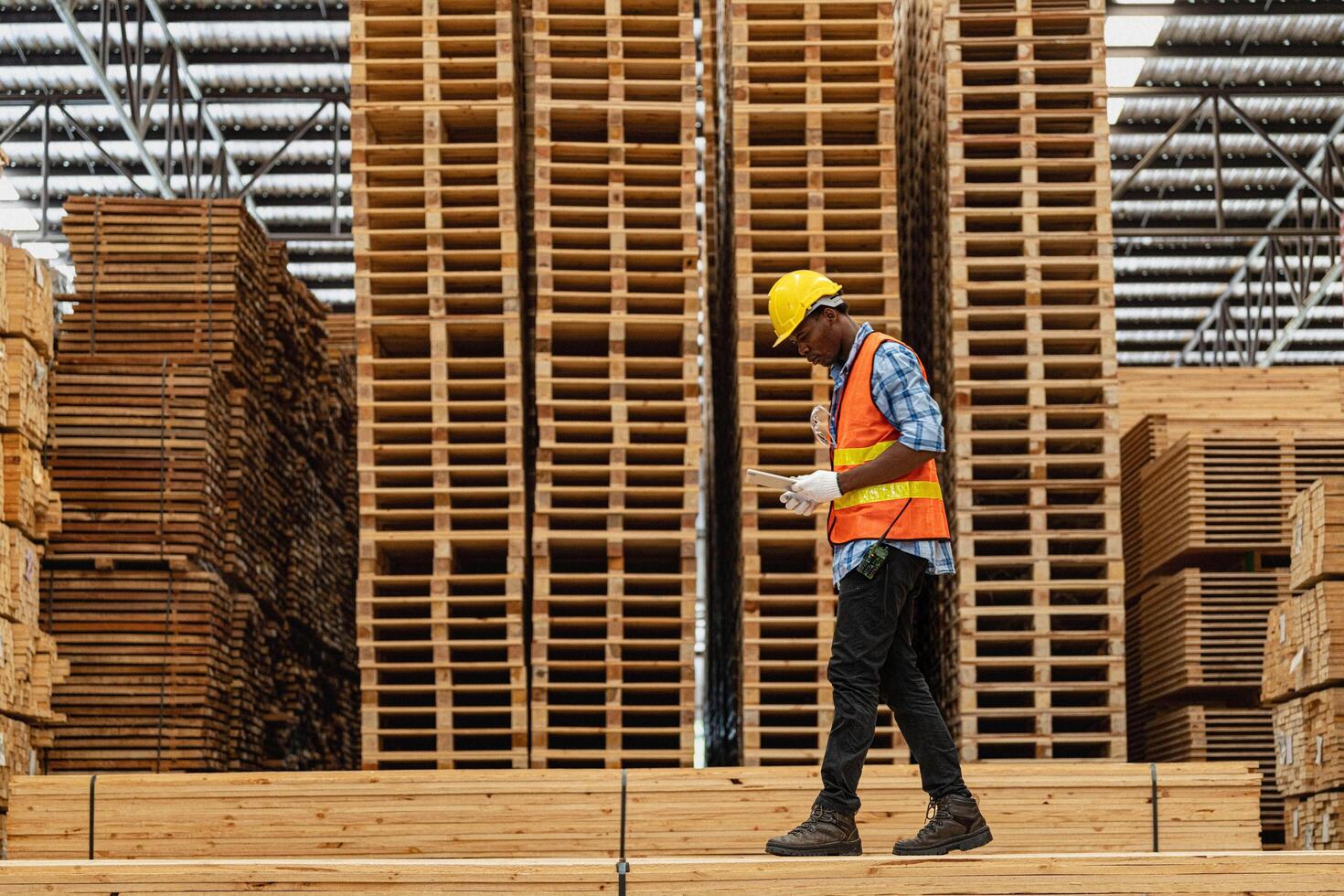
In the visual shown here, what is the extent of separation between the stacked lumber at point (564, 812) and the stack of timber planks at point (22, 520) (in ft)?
4.09

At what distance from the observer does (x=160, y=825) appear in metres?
6.52

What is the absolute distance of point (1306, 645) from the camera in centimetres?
854

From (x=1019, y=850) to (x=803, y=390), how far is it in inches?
127

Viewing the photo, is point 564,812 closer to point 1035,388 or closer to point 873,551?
point 873,551

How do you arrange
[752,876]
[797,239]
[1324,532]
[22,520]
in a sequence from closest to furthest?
[752,876] → [22,520] → [1324,532] → [797,239]

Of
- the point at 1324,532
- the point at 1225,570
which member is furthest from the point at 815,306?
the point at 1225,570

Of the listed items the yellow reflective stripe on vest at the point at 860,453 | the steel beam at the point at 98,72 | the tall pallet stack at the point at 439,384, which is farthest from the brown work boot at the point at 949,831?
the steel beam at the point at 98,72

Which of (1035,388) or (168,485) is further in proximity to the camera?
(168,485)

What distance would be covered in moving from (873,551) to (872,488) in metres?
0.20

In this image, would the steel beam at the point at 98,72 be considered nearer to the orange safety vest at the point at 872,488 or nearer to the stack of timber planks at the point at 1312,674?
the stack of timber planks at the point at 1312,674

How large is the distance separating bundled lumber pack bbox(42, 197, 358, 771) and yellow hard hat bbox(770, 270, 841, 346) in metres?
5.64

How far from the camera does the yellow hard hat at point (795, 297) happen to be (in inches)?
212

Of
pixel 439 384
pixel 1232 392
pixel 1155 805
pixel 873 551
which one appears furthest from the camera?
pixel 1232 392

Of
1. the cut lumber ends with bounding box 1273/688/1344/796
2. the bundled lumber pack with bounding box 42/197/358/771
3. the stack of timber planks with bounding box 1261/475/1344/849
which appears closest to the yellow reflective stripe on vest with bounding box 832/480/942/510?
the stack of timber planks with bounding box 1261/475/1344/849
